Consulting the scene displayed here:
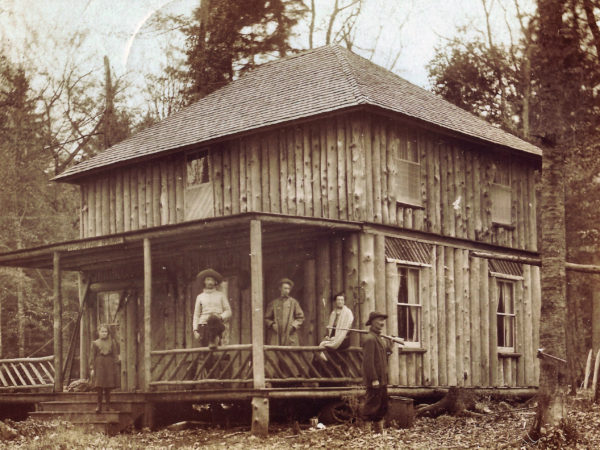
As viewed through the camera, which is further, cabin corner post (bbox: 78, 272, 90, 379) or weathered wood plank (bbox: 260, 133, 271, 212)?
cabin corner post (bbox: 78, 272, 90, 379)

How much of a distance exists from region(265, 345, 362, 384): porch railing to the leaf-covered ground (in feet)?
3.33

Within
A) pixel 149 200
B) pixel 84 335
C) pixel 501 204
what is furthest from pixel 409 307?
pixel 84 335

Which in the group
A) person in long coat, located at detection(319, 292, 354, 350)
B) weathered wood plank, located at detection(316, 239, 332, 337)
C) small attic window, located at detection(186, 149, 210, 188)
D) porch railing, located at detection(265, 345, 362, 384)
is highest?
small attic window, located at detection(186, 149, 210, 188)

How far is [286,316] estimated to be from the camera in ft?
60.6

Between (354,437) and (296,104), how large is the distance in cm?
841

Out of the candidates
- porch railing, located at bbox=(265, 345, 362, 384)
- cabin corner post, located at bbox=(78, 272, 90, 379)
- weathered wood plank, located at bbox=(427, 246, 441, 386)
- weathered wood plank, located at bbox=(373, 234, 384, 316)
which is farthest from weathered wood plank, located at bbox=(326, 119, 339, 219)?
cabin corner post, located at bbox=(78, 272, 90, 379)

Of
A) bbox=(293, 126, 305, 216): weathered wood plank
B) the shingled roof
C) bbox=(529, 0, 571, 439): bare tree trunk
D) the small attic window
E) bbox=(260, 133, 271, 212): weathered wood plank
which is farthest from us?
the small attic window

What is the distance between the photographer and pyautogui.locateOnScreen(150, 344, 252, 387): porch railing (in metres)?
17.3

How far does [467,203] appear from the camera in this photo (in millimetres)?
22812

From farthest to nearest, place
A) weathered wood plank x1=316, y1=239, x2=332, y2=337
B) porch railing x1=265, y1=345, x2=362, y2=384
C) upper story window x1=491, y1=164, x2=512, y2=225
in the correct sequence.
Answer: upper story window x1=491, y1=164, x2=512, y2=225 < weathered wood plank x1=316, y1=239, x2=332, y2=337 < porch railing x1=265, y1=345, x2=362, y2=384

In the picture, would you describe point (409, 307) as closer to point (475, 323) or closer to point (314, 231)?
point (475, 323)

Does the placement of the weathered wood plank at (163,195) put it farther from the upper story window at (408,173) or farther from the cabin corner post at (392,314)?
the cabin corner post at (392,314)

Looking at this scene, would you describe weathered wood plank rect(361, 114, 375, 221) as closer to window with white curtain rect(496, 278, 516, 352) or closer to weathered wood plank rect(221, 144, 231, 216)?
Result: weathered wood plank rect(221, 144, 231, 216)

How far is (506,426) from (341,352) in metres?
3.24
